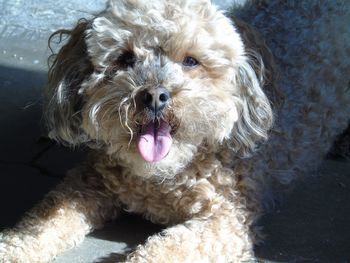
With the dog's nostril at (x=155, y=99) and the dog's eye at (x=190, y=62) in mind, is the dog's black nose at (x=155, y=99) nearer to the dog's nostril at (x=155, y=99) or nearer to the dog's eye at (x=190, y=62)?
the dog's nostril at (x=155, y=99)

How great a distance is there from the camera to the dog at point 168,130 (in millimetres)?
2785

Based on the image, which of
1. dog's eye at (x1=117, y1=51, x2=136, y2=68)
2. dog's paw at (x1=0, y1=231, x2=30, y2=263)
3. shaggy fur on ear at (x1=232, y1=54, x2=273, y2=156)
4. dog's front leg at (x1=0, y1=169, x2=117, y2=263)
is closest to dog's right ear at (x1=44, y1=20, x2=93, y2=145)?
dog's eye at (x1=117, y1=51, x2=136, y2=68)

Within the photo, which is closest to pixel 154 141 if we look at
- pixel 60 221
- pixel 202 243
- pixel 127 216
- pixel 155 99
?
pixel 155 99

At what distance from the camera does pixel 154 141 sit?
2795mm

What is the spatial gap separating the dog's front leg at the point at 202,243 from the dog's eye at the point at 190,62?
634mm

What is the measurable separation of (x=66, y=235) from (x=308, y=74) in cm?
139

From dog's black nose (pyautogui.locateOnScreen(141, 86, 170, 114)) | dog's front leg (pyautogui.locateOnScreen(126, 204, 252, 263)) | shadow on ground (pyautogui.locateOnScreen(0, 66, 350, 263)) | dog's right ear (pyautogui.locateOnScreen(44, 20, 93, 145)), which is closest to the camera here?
dog's black nose (pyautogui.locateOnScreen(141, 86, 170, 114))

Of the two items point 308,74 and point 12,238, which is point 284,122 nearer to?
point 308,74

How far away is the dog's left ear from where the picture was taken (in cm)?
294

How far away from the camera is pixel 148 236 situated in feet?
10.5

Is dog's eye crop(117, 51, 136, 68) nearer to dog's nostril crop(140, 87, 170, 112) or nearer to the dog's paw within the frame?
dog's nostril crop(140, 87, 170, 112)

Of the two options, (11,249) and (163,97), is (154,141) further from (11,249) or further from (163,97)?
(11,249)

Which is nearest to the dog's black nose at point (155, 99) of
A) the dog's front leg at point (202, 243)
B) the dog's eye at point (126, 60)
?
the dog's eye at point (126, 60)

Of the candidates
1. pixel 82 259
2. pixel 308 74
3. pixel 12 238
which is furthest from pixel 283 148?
pixel 12 238
